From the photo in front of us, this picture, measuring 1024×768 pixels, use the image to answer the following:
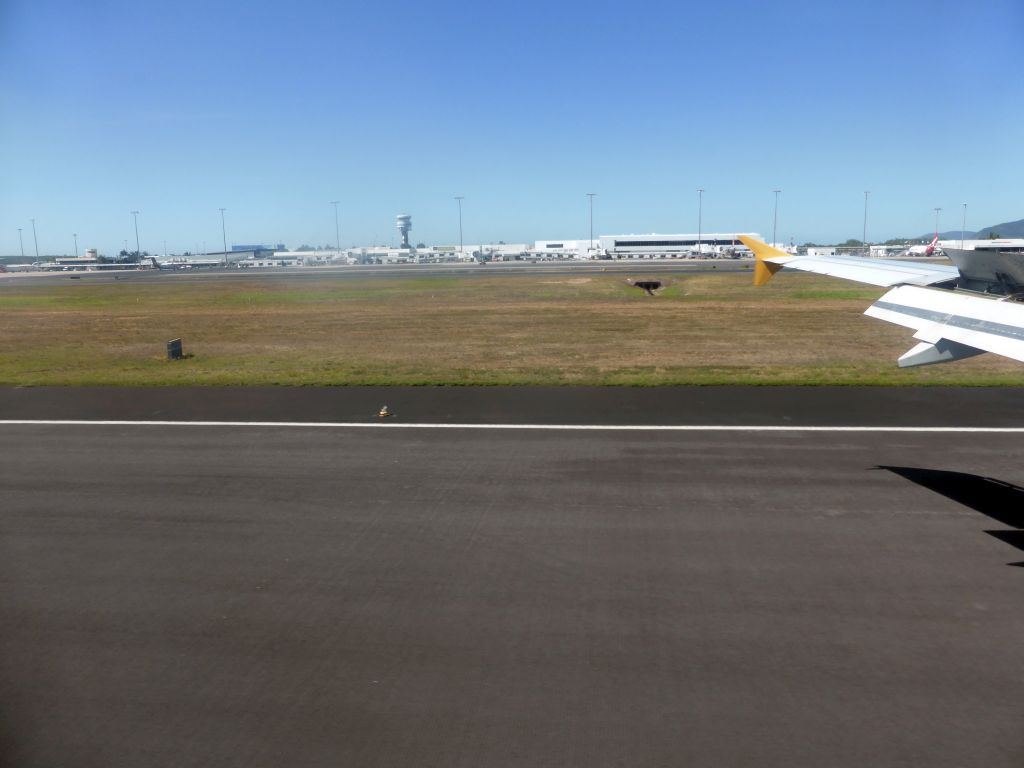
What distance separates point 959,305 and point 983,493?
288 cm

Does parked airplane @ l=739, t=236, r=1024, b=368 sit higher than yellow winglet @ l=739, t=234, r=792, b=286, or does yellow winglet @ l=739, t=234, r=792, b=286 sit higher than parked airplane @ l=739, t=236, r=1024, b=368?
yellow winglet @ l=739, t=234, r=792, b=286

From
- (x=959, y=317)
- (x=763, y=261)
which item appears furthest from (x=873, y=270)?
(x=959, y=317)

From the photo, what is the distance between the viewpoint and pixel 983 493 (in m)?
9.42

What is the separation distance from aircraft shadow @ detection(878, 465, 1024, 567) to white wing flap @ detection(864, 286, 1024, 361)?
7.42ft

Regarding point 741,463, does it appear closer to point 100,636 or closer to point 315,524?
point 315,524

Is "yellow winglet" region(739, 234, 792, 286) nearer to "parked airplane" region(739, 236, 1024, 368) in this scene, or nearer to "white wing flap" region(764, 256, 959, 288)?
"white wing flap" region(764, 256, 959, 288)

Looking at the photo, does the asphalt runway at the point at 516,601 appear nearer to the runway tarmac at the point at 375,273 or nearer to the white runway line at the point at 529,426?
the white runway line at the point at 529,426

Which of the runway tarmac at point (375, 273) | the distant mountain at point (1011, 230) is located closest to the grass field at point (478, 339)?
the distant mountain at point (1011, 230)

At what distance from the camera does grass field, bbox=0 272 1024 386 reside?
18.2 meters

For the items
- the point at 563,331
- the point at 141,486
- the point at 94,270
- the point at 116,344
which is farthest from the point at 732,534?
the point at 94,270

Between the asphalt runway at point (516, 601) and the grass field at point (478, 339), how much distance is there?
6183 mm

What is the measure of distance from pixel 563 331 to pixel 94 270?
9792 centimetres

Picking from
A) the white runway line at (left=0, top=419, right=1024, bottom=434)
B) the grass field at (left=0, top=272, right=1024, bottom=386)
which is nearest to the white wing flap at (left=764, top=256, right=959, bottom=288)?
the white runway line at (left=0, top=419, right=1024, bottom=434)

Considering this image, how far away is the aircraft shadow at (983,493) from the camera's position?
322 inches
